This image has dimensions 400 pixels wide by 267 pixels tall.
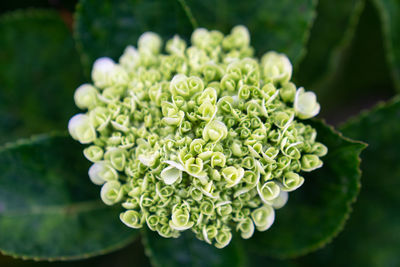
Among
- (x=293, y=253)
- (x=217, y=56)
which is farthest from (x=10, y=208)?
(x=293, y=253)

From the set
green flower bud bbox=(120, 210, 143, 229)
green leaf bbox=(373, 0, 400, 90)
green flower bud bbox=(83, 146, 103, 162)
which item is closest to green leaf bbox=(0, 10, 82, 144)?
green flower bud bbox=(83, 146, 103, 162)

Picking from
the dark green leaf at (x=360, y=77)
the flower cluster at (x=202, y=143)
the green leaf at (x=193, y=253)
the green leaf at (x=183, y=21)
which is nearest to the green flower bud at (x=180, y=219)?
the flower cluster at (x=202, y=143)

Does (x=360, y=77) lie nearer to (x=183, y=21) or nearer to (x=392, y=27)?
(x=392, y=27)

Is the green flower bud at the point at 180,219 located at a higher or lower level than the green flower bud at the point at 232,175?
lower

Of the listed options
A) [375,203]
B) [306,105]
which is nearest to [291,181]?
[306,105]

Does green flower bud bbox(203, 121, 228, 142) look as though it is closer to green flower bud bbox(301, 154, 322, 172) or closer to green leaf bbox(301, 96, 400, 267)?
green flower bud bbox(301, 154, 322, 172)

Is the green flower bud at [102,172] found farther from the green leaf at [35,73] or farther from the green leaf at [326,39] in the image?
the green leaf at [326,39]

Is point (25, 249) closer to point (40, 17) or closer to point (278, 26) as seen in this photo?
point (40, 17)
